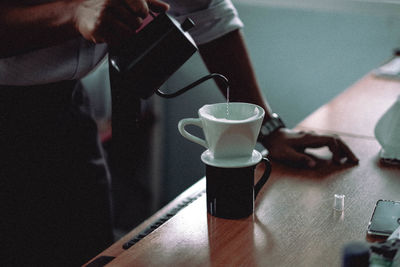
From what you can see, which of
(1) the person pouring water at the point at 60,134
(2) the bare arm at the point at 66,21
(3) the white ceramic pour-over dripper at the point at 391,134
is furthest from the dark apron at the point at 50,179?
(3) the white ceramic pour-over dripper at the point at 391,134

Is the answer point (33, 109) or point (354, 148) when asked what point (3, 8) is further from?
point (354, 148)

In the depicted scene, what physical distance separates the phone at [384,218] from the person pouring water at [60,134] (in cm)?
23

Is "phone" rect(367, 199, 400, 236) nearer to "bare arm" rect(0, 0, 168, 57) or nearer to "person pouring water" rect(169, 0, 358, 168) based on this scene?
"person pouring water" rect(169, 0, 358, 168)

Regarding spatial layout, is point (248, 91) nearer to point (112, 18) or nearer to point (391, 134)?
point (391, 134)

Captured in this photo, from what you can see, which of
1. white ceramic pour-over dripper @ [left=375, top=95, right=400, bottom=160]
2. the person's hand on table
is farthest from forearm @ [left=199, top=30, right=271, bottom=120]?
white ceramic pour-over dripper @ [left=375, top=95, right=400, bottom=160]

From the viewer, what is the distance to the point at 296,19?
2.54 metres

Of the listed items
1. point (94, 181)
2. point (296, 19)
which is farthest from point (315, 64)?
point (94, 181)

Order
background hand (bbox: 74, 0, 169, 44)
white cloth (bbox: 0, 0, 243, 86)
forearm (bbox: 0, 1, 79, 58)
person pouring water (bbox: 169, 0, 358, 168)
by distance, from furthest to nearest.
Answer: person pouring water (bbox: 169, 0, 358, 168)
white cloth (bbox: 0, 0, 243, 86)
forearm (bbox: 0, 1, 79, 58)
background hand (bbox: 74, 0, 169, 44)

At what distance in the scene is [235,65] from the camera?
51.4 inches

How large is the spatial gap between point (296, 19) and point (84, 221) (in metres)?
1.62

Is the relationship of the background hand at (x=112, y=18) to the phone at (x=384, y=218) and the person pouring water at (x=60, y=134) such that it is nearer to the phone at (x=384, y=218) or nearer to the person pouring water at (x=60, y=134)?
the person pouring water at (x=60, y=134)

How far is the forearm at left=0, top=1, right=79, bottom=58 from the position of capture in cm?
93

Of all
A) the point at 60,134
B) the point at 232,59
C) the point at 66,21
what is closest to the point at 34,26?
the point at 66,21

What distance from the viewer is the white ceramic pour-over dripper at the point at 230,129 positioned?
87 cm
